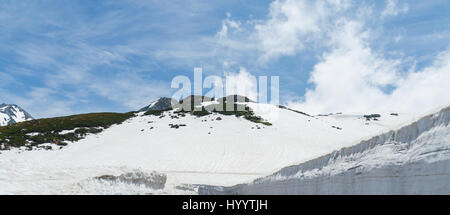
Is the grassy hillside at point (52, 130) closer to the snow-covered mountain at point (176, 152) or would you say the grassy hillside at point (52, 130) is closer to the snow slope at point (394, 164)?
the snow-covered mountain at point (176, 152)

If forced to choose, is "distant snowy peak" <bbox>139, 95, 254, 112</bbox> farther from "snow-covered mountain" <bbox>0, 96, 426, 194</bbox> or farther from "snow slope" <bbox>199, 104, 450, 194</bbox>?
"snow slope" <bbox>199, 104, 450, 194</bbox>

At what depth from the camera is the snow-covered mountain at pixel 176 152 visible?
1150cm

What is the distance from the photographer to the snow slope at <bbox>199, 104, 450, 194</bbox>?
5331 mm

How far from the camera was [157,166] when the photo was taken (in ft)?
127

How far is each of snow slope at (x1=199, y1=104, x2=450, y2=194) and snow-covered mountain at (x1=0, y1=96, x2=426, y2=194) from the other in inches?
28.8

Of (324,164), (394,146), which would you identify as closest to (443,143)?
(394,146)

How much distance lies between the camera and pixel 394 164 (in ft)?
20.3

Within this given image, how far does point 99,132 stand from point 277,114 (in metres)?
37.2

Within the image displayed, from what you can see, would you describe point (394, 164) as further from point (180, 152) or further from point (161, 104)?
point (161, 104)

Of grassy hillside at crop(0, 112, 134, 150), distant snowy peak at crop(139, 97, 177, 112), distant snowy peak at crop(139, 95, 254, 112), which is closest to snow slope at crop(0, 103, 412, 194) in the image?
grassy hillside at crop(0, 112, 134, 150)

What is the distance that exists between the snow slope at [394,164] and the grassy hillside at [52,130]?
4937cm
